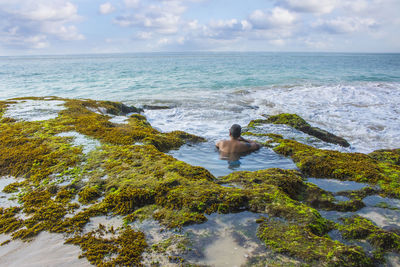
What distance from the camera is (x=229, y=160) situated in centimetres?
A: 638

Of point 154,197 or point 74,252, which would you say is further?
point 154,197

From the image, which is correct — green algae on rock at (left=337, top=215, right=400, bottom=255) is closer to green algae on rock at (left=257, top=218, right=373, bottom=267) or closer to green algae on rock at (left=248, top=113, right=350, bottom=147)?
green algae on rock at (left=257, top=218, right=373, bottom=267)

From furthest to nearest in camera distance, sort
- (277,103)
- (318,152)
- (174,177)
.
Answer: (277,103) → (318,152) → (174,177)

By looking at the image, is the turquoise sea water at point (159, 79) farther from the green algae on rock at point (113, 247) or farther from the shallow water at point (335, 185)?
the green algae on rock at point (113, 247)

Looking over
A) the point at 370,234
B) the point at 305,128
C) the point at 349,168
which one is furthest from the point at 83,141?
the point at 305,128

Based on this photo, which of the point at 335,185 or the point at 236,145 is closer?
the point at 335,185

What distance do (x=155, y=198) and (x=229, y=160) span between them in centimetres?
311

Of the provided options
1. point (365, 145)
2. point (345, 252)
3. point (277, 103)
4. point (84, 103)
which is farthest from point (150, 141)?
point (277, 103)

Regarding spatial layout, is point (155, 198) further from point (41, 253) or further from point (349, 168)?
point (349, 168)

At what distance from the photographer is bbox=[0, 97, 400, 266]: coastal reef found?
275 centimetres

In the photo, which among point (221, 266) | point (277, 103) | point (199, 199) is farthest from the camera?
point (277, 103)

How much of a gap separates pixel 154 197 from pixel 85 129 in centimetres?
412

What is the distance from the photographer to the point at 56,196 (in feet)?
12.5

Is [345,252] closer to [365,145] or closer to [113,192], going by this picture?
[113,192]
